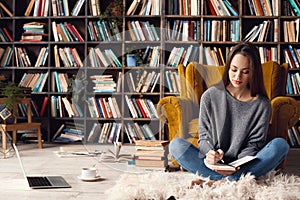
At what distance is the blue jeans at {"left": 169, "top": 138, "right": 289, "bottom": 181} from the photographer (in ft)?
9.20

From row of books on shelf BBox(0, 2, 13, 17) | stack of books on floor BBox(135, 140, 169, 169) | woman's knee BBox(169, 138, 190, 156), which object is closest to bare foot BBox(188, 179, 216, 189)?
woman's knee BBox(169, 138, 190, 156)

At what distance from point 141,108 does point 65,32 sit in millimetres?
1257

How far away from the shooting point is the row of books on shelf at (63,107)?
5359 millimetres

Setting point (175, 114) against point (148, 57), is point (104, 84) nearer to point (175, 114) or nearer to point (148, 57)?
point (148, 57)

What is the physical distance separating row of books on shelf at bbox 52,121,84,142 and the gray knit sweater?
260 cm

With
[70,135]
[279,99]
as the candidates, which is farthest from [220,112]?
[70,135]

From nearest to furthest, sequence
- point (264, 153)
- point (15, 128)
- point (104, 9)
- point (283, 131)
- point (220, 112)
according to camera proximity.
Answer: point (264, 153), point (220, 112), point (283, 131), point (15, 128), point (104, 9)

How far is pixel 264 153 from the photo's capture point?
9.30ft

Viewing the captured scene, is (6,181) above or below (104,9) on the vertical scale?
below

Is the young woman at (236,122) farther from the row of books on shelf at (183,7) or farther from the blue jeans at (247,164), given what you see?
the row of books on shelf at (183,7)

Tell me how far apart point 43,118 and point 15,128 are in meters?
0.76

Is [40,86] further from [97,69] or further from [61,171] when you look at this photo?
[61,171]

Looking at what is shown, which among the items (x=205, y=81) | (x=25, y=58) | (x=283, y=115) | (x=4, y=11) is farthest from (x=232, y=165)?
(x=4, y=11)

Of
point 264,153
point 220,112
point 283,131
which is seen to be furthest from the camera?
point 283,131
